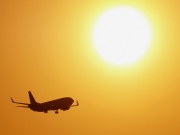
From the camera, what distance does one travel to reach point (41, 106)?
160375 millimetres

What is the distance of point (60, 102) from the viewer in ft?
507

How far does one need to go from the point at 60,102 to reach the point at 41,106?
10361 millimetres

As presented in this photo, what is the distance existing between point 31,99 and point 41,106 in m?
7.49

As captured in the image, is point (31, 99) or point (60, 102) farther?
point (31, 99)

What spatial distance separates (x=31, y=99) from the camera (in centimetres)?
16550

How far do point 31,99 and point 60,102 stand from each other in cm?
1713
